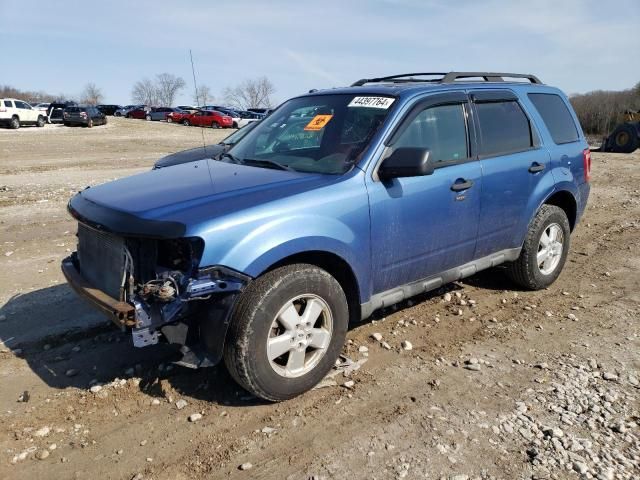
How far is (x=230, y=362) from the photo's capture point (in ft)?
10.2

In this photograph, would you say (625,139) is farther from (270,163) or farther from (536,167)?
(270,163)

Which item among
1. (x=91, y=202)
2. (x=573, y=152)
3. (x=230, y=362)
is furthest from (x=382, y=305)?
(x=573, y=152)

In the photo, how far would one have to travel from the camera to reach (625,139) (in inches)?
846

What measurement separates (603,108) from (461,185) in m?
46.8

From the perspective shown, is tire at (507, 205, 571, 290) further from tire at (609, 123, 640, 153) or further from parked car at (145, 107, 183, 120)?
parked car at (145, 107, 183, 120)

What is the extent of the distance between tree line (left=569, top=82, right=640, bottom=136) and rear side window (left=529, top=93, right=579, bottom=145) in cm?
3963

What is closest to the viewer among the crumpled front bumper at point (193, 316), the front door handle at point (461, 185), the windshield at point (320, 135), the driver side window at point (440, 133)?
the crumpled front bumper at point (193, 316)

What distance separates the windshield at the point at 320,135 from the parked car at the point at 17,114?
34.2m

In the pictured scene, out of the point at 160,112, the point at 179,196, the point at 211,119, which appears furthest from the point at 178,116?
the point at 179,196

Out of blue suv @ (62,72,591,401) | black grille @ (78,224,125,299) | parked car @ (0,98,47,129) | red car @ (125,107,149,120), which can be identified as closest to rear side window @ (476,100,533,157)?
blue suv @ (62,72,591,401)

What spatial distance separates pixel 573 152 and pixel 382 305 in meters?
2.86

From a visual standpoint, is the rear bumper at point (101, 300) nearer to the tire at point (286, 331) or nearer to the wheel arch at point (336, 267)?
the tire at point (286, 331)

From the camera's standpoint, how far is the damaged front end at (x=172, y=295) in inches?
114

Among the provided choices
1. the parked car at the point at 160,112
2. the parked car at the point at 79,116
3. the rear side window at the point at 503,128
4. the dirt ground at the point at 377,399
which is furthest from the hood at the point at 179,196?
the parked car at the point at 160,112
